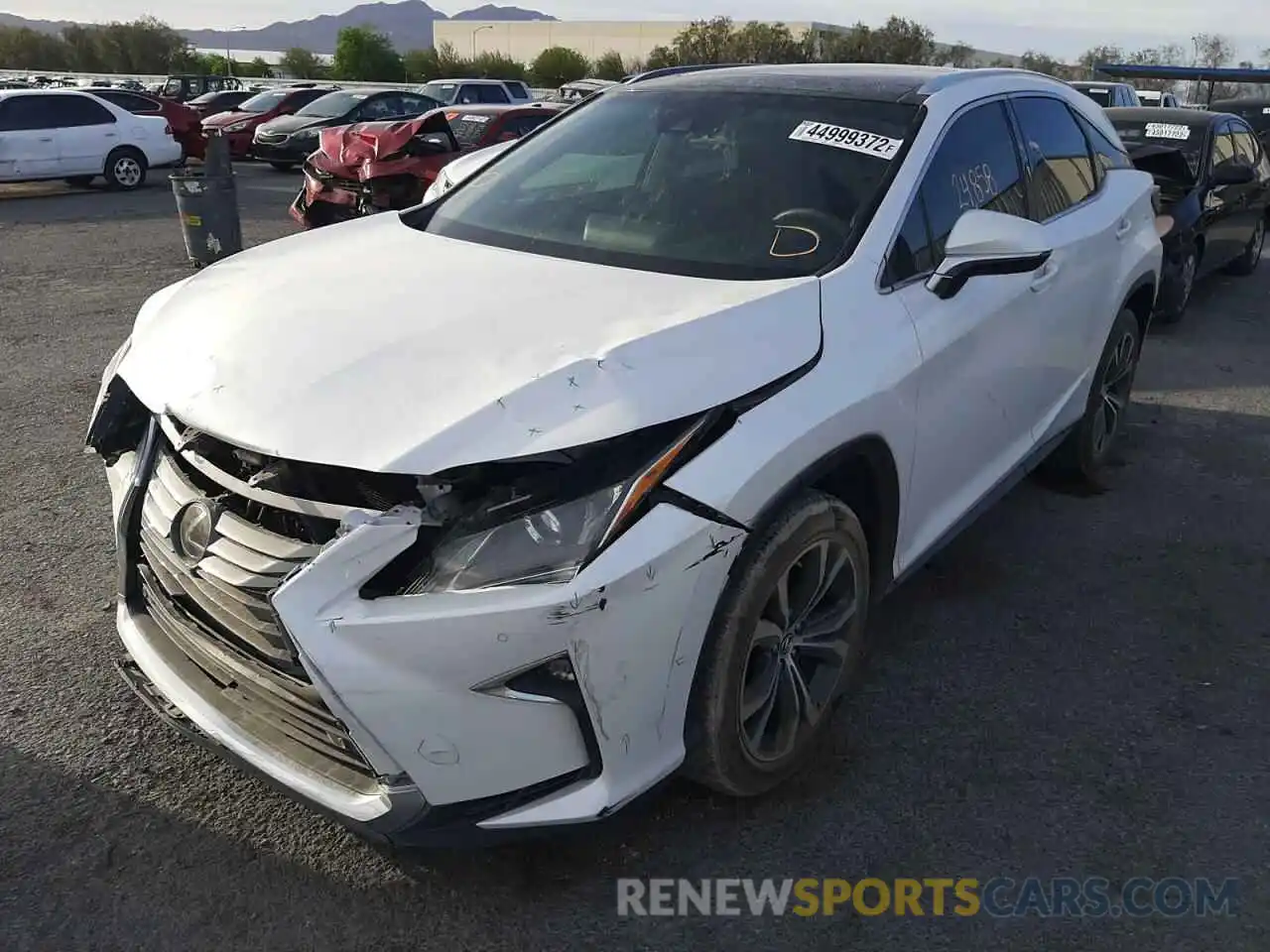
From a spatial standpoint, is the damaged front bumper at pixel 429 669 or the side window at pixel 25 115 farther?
the side window at pixel 25 115

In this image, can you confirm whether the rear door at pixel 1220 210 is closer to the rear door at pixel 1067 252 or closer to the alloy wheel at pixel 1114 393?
the alloy wheel at pixel 1114 393

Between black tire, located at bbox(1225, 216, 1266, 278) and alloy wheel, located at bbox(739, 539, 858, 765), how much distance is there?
931 cm

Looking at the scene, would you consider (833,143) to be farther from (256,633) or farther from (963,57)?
(963,57)

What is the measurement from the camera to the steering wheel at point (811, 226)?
2932mm

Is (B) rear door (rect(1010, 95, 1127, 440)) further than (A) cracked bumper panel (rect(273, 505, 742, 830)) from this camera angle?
Yes

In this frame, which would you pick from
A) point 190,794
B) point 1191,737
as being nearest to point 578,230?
point 190,794

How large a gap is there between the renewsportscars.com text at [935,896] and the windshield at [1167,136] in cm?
766

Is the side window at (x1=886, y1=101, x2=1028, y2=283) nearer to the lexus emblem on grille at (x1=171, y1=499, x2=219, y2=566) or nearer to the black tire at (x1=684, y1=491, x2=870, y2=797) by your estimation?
the black tire at (x1=684, y1=491, x2=870, y2=797)

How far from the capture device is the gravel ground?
238 cm

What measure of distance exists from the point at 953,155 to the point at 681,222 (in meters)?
0.92

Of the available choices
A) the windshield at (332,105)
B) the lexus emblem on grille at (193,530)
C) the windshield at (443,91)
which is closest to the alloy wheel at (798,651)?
the lexus emblem on grille at (193,530)

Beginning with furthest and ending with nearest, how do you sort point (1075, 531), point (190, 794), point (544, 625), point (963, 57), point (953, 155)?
1. point (963, 57)
2. point (1075, 531)
3. point (953, 155)
4. point (190, 794)
5. point (544, 625)

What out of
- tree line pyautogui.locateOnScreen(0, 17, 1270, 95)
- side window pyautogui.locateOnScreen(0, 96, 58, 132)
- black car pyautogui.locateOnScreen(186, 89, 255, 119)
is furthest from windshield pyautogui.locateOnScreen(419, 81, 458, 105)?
tree line pyautogui.locateOnScreen(0, 17, 1270, 95)

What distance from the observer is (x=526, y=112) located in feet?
48.4
